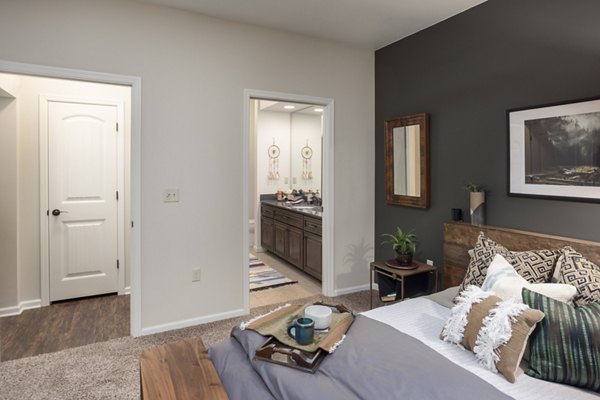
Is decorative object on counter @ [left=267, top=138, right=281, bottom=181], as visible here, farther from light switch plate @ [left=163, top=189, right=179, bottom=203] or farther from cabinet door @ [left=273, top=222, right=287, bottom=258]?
light switch plate @ [left=163, top=189, right=179, bottom=203]

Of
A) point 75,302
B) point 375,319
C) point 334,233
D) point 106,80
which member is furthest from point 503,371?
point 75,302

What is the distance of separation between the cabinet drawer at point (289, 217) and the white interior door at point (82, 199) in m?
2.11

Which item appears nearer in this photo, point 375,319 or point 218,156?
point 375,319

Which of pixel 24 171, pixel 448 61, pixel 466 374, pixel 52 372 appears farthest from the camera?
pixel 24 171

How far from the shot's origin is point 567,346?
1476 mm

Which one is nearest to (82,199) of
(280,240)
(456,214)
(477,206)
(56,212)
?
(56,212)

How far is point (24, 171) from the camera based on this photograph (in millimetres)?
3471

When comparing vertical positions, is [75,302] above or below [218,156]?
below

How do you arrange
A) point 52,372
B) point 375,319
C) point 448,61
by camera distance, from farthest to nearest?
point 448,61 < point 52,372 < point 375,319

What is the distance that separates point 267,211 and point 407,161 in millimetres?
2811

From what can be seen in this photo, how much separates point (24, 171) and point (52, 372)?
1993mm

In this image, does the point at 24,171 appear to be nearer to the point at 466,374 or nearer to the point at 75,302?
the point at 75,302

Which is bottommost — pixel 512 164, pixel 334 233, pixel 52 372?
pixel 52 372

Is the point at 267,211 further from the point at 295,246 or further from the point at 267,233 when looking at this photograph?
the point at 295,246
